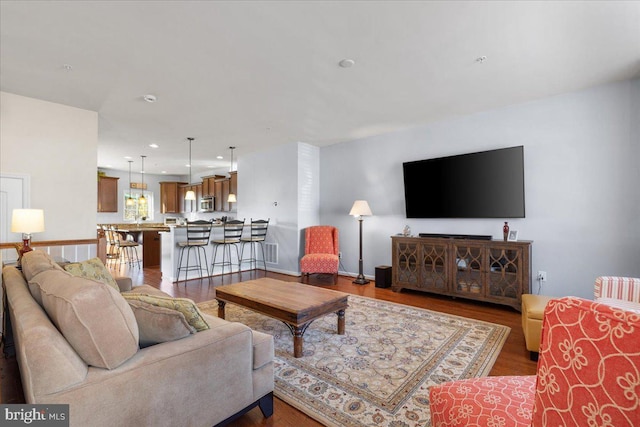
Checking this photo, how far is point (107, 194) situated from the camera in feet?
29.5

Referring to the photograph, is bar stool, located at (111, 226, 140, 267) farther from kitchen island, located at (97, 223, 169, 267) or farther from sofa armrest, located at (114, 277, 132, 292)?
sofa armrest, located at (114, 277, 132, 292)

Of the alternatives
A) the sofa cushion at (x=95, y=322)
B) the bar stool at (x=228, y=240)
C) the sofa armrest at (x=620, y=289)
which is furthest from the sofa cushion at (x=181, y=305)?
the bar stool at (x=228, y=240)

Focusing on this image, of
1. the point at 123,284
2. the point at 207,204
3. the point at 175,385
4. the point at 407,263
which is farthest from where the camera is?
the point at 207,204

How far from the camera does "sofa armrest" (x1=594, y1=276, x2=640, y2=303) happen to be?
228 centimetres

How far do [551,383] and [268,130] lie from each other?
197 inches

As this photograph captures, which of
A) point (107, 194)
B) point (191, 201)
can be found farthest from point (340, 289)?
point (107, 194)

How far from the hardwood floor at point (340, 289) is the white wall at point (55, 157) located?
64.6 inches

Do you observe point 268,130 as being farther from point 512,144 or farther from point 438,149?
point 512,144

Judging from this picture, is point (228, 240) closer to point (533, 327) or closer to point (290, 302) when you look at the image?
point (290, 302)

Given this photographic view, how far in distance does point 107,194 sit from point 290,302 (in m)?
8.82

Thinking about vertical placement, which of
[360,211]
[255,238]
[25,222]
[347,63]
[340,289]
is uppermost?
[347,63]

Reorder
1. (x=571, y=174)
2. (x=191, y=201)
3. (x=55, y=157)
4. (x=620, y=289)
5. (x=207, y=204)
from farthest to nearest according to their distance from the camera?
(x=191, y=201)
(x=207, y=204)
(x=55, y=157)
(x=571, y=174)
(x=620, y=289)

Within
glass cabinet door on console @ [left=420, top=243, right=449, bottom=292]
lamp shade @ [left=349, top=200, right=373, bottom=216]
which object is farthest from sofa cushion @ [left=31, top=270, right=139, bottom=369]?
lamp shade @ [left=349, top=200, right=373, bottom=216]

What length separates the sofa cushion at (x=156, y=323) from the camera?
54.7 inches
